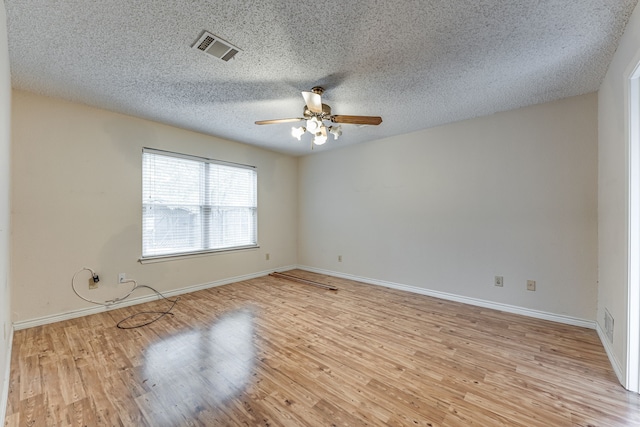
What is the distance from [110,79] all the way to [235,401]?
2966 millimetres

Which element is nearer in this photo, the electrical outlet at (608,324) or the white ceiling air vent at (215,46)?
the white ceiling air vent at (215,46)

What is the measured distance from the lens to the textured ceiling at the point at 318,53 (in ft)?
5.23

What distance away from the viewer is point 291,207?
18.1 ft

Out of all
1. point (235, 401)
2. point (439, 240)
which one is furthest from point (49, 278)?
point (439, 240)

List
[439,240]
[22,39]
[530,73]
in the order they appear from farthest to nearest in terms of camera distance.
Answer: [439,240]
[530,73]
[22,39]

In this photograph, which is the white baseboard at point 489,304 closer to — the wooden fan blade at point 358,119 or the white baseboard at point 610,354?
the white baseboard at point 610,354

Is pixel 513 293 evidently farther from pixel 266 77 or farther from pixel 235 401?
pixel 266 77

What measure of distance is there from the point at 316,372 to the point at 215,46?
102 inches

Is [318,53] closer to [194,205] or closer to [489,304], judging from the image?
[194,205]

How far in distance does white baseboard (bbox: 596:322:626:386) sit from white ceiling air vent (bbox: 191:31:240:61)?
3.66 meters

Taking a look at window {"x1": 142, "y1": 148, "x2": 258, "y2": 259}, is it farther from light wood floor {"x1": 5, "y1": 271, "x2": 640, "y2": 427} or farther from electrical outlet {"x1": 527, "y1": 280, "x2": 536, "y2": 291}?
electrical outlet {"x1": 527, "y1": 280, "x2": 536, "y2": 291}

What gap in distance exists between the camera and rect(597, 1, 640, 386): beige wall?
1.75 meters

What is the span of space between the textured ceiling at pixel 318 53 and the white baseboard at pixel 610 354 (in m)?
2.36

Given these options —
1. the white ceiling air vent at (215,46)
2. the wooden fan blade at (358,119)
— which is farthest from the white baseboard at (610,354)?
the white ceiling air vent at (215,46)
